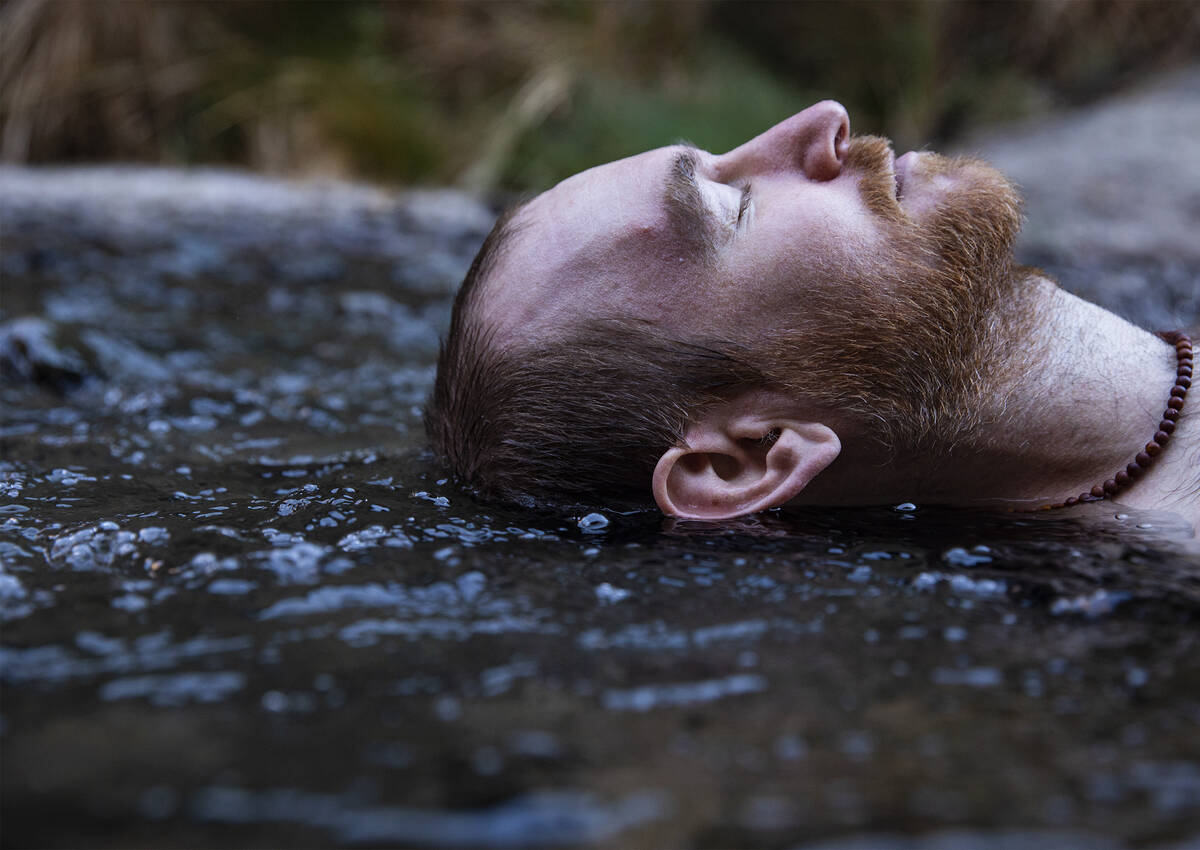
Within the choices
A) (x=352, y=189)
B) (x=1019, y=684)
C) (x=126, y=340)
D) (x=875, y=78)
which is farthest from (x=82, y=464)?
(x=875, y=78)

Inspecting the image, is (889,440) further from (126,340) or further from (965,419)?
(126,340)

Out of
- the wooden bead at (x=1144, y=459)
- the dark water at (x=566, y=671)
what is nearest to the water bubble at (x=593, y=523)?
the dark water at (x=566, y=671)

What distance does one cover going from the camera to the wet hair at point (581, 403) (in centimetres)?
238

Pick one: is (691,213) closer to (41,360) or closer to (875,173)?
(875,173)

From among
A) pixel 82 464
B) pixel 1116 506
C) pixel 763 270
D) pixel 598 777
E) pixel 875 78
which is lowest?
pixel 82 464

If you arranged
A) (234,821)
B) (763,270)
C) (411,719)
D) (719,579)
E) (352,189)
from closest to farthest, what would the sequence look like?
(234,821), (411,719), (719,579), (763,270), (352,189)

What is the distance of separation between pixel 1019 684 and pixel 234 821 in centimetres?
100

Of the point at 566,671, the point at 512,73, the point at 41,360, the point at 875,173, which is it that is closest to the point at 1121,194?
the point at 512,73

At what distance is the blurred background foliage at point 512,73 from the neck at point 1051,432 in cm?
558

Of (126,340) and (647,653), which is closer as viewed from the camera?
(647,653)

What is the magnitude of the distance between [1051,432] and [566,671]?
1.39 m

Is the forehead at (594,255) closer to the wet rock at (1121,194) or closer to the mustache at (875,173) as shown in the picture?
the mustache at (875,173)

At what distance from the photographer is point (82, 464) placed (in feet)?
9.39

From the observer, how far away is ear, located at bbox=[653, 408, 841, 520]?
2311mm
